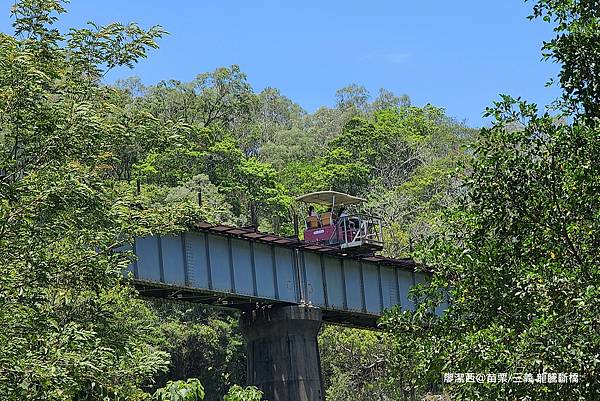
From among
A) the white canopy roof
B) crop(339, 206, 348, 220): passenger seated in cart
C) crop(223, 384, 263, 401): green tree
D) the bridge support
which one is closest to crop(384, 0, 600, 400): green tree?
crop(223, 384, 263, 401): green tree

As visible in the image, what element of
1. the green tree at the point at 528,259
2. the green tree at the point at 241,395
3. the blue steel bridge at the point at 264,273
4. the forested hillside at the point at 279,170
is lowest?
the green tree at the point at 241,395

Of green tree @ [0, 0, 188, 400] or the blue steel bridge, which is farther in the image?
the blue steel bridge

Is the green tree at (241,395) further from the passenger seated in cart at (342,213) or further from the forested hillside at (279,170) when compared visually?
the forested hillside at (279,170)

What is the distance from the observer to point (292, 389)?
4609cm

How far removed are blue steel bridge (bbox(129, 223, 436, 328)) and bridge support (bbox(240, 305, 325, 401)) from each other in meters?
0.59

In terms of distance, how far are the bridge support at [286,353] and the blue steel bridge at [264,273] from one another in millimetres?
589

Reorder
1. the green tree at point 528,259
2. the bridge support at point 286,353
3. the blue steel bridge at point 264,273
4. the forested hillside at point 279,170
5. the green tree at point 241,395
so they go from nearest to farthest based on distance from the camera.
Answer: the green tree at point 528,259 → the green tree at point 241,395 → the blue steel bridge at point 264,273 → the bridge support at point 286,353 → the forested hillside at point 279,170

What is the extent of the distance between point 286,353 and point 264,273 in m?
3.83

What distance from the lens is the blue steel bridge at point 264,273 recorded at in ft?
135

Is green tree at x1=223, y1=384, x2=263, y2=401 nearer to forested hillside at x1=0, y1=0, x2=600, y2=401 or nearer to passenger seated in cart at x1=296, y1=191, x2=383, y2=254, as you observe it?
forested hillside at x1=0, y1=0, x2=600, y2=401

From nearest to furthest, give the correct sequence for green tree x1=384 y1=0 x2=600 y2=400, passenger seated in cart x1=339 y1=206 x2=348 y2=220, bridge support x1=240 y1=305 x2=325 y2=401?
green tree x1=384 y1=0 x2=600 y2=400
bridge support x1=240 y1=305 x2=325 y2=401
passenger seated in cart x1=339 y1=206 x2=348 y2=220

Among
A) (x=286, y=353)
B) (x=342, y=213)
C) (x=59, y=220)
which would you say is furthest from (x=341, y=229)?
(x=59, y=220)

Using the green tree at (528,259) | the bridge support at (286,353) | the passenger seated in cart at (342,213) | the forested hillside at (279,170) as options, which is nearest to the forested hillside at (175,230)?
the green tree at (528,259)

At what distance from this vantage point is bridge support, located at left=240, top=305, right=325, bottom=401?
46250 millimetres
